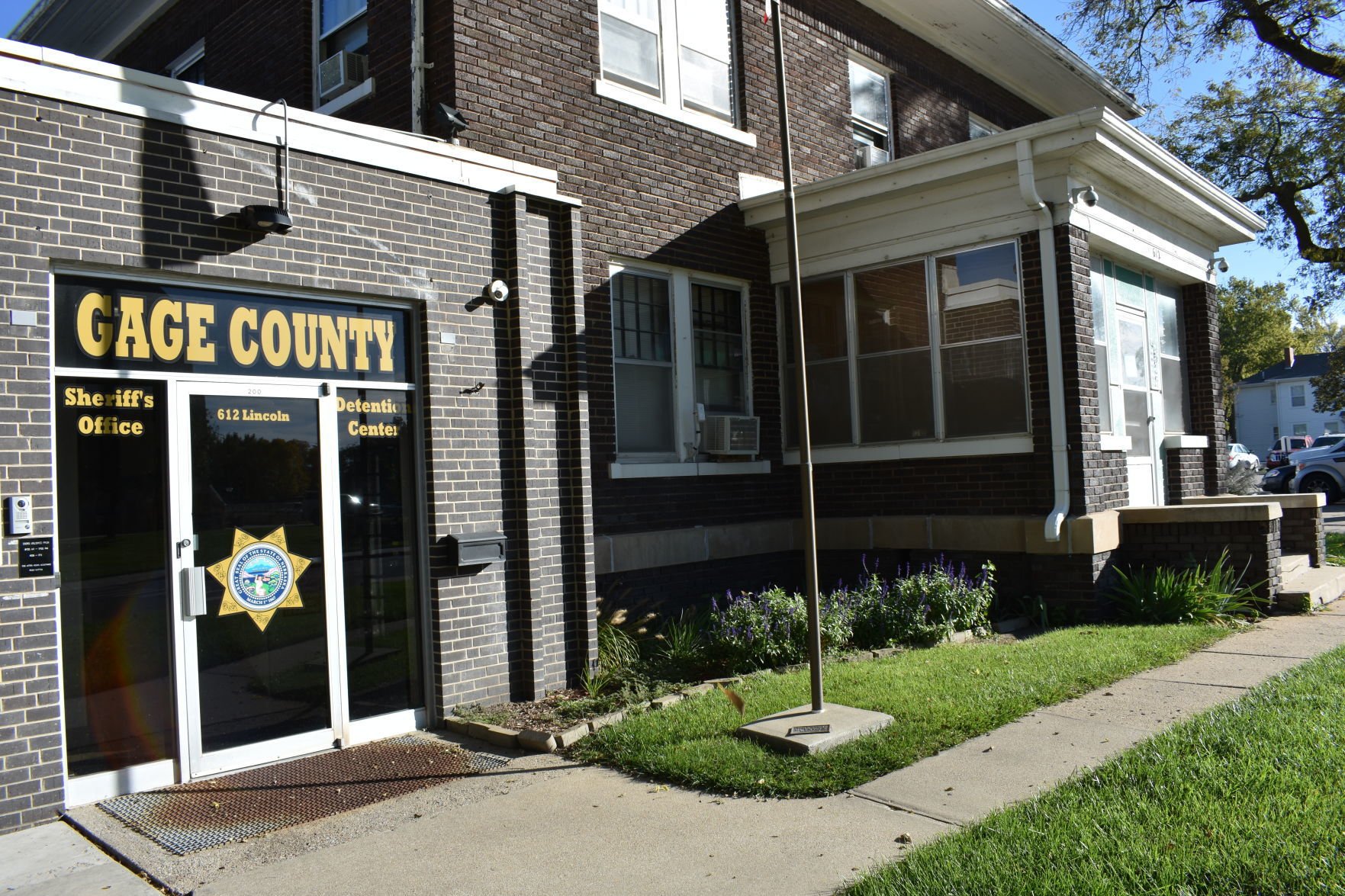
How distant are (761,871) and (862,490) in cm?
669

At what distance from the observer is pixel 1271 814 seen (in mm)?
4082

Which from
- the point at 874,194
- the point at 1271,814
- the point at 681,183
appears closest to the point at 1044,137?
the point at 874,194

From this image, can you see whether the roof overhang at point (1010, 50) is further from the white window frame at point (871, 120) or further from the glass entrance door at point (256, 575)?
the glass entrance door at point (256, 575)

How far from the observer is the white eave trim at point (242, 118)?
17.1 feet

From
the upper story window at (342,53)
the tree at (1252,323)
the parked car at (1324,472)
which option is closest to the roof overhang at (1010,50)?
the upper story window at (342,53)

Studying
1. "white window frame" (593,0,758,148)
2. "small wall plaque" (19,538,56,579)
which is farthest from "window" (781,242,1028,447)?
"small wall plaque" (19,538,56,579)

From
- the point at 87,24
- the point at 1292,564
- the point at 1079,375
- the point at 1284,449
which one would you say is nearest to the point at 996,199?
the point at 1079,375

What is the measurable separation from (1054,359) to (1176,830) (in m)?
5.80

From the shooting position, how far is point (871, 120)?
12797mm

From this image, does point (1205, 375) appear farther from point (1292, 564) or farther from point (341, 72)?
point (341, 72)

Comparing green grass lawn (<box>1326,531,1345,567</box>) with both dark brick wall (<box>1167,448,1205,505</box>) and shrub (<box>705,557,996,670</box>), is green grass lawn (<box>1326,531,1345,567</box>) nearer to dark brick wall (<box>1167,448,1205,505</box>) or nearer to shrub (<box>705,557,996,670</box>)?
dark brick wall (<box>1167,448,1205,505</box>)

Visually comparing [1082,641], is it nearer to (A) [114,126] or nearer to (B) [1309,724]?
(B) [1309,724]

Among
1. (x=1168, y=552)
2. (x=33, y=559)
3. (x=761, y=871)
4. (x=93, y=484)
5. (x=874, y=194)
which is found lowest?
(x=761, y=871)

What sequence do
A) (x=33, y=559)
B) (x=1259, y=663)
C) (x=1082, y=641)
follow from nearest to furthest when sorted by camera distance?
1. (x=33, y=559)
2. (x=1259, y=663)
3. (x=1082, y=641)
